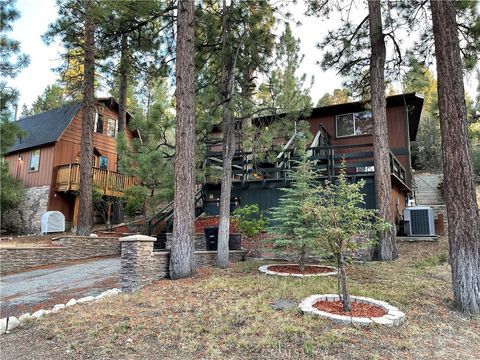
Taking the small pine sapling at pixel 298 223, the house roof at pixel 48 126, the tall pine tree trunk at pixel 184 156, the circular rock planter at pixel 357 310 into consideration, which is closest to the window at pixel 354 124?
the small pine sapling at pixel 298 223

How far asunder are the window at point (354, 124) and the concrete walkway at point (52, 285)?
10.4 m

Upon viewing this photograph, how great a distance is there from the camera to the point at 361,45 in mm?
9102

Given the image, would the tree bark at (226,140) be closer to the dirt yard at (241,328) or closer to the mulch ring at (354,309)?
the dirt yard at (241,328)

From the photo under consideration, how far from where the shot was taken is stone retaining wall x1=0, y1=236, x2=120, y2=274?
873cm

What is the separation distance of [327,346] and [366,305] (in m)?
1.39

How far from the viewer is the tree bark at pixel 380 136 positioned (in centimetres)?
774

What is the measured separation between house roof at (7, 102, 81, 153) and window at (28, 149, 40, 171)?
1.18 ft

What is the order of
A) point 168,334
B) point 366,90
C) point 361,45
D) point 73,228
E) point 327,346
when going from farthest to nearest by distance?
1. point 73,228
2. point 366,90
3. point 361,45
4. point 168,334
5. point 327,346

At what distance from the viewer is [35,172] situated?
16328 mm

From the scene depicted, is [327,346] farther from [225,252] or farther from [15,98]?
[15,98]

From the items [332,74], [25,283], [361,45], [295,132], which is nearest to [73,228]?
[25,283]

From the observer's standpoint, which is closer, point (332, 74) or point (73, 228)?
point (332, 74)

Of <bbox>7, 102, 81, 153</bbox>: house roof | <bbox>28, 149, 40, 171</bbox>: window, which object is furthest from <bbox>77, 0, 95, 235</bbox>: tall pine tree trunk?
<bbox>28, 149, 40, 171</bbox>: window

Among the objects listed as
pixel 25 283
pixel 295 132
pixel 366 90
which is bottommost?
pixel 25 283
